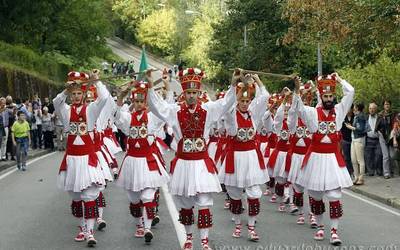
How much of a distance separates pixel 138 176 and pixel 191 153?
1.45 meters

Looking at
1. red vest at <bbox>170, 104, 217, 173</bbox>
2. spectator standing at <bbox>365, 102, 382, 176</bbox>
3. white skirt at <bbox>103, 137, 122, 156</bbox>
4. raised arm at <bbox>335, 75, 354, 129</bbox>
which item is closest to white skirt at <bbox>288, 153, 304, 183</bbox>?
raised arm at <bbox>335, 75, 354, 129</bbox>

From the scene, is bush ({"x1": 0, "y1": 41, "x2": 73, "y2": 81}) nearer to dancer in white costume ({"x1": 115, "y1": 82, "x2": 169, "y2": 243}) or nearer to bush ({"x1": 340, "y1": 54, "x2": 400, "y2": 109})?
bush ({"x1": 340, "y1": 54, "x2": 400, "y2": 109})

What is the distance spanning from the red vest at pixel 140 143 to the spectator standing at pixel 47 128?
19333 mm

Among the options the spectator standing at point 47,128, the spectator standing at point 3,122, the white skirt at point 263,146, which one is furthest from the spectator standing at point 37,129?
the white skirt at point 263,146

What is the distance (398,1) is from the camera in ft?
53.5

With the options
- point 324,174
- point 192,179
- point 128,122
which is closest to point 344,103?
point 324,174

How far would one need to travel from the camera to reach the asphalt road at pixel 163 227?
10359 millimetres

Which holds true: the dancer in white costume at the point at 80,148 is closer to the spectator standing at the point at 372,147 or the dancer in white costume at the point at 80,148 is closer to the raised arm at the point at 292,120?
the raised arm at the point at 292,120

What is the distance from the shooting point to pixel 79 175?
1062 centimetres

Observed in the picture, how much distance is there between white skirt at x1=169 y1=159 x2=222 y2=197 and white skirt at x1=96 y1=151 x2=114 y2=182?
1753 mm

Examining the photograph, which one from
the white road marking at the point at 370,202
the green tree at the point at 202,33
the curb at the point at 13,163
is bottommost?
the white road marking at the point at 370,202

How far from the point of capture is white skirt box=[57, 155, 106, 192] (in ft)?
34.7

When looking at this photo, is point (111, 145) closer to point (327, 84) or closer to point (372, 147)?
point (327, 84)

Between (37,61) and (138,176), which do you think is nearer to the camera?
(138,176)
